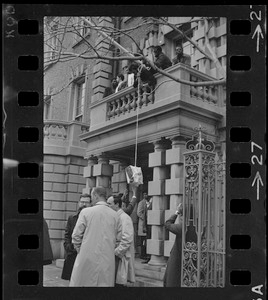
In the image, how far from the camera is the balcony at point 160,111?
17.9ft

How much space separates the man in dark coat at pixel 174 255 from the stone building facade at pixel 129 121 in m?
0.08

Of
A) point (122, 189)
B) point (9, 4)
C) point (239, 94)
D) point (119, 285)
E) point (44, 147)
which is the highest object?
point (9, 4)

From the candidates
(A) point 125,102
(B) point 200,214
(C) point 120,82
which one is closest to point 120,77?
(C) point 120,82

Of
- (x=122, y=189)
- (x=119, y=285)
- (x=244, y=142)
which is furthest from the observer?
(x=122, y=189)

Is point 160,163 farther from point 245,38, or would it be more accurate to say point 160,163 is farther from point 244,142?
point 245,38

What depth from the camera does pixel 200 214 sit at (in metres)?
5.46

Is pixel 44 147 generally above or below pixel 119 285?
above

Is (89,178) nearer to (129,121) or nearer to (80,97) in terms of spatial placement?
(129,121)

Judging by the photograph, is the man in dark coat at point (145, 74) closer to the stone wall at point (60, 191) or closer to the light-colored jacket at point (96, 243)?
the stone wall at point (60, 191)

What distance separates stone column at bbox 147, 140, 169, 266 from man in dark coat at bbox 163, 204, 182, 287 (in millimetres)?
88

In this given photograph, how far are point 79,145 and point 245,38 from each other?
2.27 m

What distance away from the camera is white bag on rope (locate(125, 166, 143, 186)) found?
17.6ft

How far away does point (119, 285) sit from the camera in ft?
16.9

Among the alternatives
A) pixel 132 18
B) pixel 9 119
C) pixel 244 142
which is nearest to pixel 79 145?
pixel 9 119
